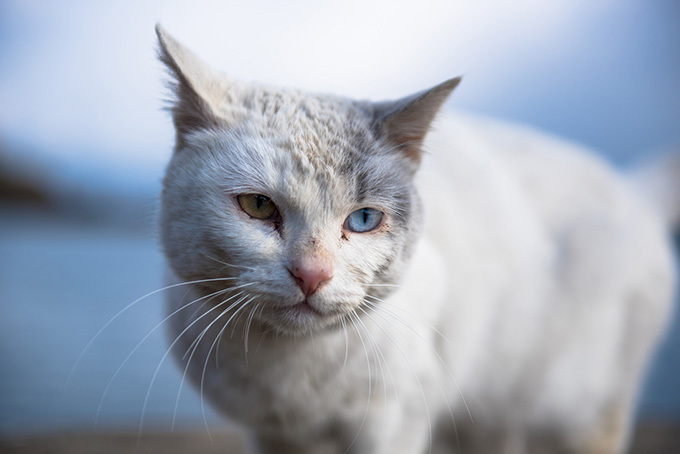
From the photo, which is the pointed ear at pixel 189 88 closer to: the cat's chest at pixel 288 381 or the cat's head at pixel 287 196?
the cat's head at pixel 287 196

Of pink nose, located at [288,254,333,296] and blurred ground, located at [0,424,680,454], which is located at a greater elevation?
pink nose, located at [288,254,333,296]

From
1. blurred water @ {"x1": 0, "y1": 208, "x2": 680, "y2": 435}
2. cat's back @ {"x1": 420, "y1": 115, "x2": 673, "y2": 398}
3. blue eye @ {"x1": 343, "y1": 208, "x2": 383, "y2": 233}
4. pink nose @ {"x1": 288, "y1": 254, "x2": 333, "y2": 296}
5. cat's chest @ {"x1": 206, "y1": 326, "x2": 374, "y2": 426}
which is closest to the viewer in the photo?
pink nose @ {"x1": 288, "y1": 254, "x2": 333, "y2": 296}

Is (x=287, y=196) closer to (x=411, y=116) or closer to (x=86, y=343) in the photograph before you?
(x=411, y=116)

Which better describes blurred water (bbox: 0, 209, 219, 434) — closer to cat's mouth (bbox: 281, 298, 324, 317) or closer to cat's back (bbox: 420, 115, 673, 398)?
cat's mouth (bbox: 281, 298, 324, 317)

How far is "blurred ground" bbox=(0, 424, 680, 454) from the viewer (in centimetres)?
192

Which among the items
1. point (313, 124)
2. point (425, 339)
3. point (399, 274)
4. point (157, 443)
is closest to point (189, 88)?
point (313, 124)

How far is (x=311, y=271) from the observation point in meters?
0.87

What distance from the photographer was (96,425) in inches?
86.2

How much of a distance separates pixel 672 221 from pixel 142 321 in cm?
236

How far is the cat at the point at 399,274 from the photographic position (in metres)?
0.95

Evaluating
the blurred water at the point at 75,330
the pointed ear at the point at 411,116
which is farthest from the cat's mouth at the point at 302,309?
the blurred water at the point at 75,330

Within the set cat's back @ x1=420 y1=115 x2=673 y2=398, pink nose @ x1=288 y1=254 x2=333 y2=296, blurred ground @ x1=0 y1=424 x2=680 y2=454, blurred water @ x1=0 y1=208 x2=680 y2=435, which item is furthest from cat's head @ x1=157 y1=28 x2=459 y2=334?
blurred ground @ x1=0 y1=424 x2=680 y2=454

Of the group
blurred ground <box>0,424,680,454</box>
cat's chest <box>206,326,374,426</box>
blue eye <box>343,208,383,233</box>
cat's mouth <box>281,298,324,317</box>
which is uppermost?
blue eye <box>343,208,383,233</box>

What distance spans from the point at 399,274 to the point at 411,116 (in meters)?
0.30
